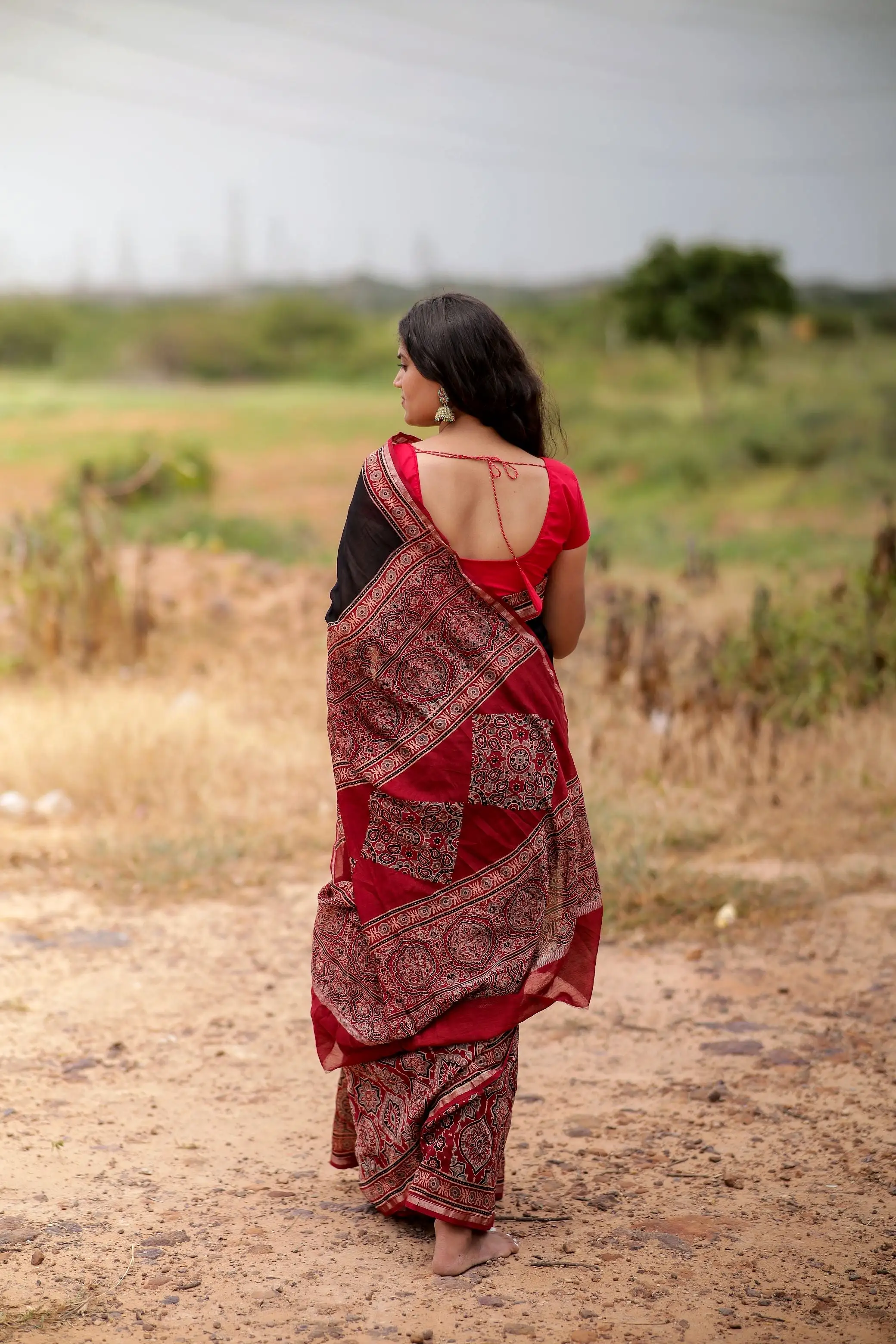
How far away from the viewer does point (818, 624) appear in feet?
18.5

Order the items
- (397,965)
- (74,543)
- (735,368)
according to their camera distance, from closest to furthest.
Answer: (397,965) < (74,543) < (735,368)

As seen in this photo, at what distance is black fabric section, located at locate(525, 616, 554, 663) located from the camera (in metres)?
2.20

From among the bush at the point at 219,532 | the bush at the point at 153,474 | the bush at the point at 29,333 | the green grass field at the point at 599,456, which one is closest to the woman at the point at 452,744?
the green grass field at the point at 599,456

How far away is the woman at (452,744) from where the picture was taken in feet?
6.84

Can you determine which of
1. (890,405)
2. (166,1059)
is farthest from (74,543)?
(890,405)

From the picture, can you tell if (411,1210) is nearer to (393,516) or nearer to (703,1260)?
(703,1260)

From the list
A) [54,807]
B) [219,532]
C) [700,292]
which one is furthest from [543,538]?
[700,292]

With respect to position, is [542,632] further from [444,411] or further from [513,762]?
[444,411]

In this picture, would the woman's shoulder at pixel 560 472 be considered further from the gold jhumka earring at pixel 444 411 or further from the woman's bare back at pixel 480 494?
the gold jhumka earring at pixel 444 411

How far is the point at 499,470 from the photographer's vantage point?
2.11 m

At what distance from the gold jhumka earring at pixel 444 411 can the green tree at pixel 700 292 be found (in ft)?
49.5

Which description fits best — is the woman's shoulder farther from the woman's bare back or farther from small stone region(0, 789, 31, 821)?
small stone region(0, 789, 31, 821)

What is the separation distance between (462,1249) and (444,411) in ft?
4.35

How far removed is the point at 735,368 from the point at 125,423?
9.65 m
